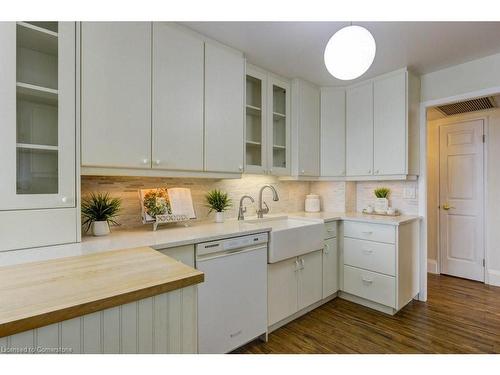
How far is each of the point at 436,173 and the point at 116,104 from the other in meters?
3.94

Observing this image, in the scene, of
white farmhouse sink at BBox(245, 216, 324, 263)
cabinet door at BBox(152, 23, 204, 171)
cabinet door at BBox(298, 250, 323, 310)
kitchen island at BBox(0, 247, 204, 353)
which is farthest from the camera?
cabinet door at BBox(298, 250, 323, 310)

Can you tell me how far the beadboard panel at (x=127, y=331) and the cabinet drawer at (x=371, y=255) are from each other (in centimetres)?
204

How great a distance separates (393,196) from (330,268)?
44.9 inches

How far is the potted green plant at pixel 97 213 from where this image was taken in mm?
1691

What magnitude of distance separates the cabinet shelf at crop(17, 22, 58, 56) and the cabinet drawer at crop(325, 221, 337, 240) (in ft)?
8.02

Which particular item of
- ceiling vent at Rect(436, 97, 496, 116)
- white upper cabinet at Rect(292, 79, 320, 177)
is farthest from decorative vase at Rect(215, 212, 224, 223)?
ceiling vent at Rect(436, 97, 496, 116)

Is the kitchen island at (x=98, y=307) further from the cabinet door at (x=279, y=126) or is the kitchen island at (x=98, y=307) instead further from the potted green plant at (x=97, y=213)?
the cabinet door at (x=279, y=126)

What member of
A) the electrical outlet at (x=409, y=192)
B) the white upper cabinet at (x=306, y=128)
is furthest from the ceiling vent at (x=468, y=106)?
the white upper cabinet at (x=306, y=128)

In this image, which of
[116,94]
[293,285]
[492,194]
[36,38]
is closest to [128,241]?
[116,94]

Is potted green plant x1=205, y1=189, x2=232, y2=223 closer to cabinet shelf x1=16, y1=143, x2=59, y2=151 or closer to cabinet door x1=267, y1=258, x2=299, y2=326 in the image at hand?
cabinet door x1=267, y1=258, x2=299, y2=326

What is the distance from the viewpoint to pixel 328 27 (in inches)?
72.9

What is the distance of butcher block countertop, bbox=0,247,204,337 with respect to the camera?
0.70 meters
